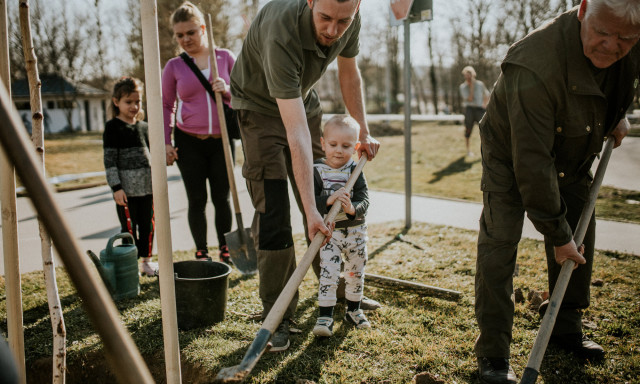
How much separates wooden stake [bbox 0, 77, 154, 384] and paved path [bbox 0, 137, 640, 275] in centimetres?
307

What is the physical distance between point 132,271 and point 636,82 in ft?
10.8

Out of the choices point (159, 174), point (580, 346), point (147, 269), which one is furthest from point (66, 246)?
point (147, 269)

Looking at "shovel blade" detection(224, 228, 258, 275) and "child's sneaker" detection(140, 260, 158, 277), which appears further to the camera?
"child's sneaker" detection(140, 260, 158, 277)

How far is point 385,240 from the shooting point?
16.5 feet

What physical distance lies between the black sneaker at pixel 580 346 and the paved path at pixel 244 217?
81.5 inches

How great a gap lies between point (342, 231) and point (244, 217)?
3.42m

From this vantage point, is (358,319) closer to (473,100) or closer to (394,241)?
(394,241)

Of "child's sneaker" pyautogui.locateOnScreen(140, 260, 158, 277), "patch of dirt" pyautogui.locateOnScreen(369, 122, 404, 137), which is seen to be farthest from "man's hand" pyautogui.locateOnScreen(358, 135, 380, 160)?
"patch of dirt" pyautogui.locateOnScreen(369, 122, 404, 137)

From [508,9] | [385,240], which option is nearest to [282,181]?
[385,240]

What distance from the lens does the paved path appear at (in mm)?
4781

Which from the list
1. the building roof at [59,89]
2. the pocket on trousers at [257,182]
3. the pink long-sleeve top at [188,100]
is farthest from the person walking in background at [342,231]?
the building roof at [59,89]

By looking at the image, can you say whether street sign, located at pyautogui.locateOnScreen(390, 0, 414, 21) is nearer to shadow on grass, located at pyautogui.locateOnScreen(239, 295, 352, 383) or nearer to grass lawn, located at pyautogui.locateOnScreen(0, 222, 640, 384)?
grass lawn, located at pyautogui.locateOnScreen(0, 222, 640, 384)

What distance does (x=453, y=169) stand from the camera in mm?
9914

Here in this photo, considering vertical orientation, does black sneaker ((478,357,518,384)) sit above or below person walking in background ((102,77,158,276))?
below
